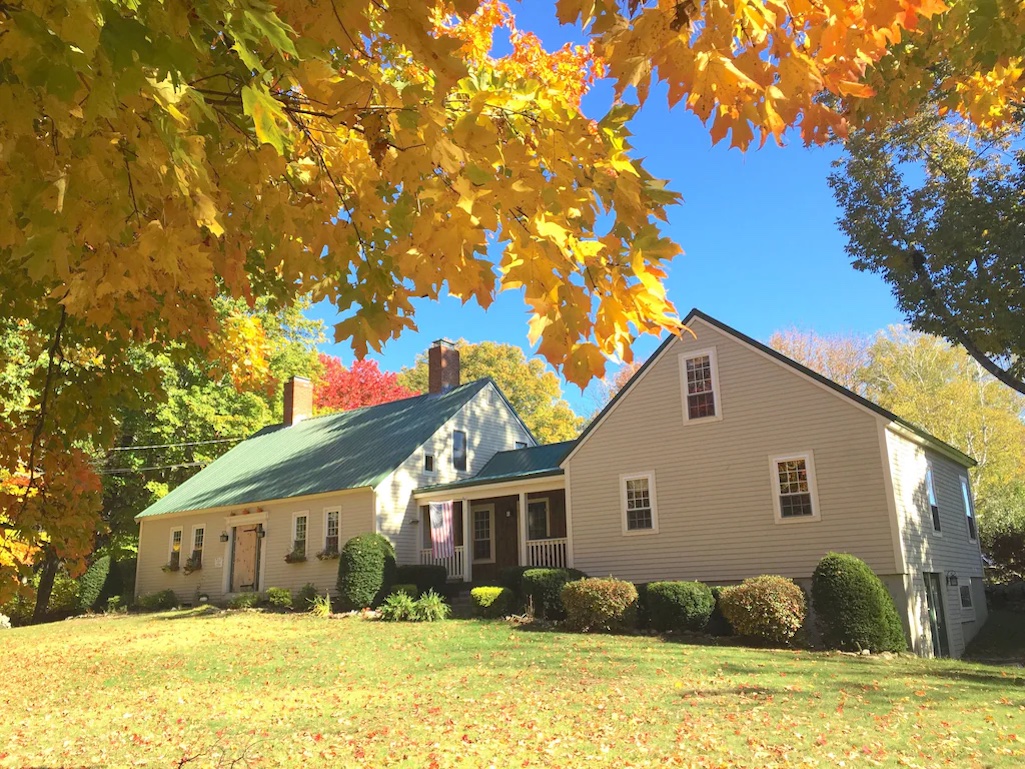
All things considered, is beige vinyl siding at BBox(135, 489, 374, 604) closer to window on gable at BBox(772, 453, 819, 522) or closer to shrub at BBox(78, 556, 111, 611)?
shrub at BBox(78, 556, 111, 611)

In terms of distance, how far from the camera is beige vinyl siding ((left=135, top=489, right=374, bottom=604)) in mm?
22359

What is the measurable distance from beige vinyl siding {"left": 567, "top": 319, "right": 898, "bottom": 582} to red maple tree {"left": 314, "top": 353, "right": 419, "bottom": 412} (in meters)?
26.3

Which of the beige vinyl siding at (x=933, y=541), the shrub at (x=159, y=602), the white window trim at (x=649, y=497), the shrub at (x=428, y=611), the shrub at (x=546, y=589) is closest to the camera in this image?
the beige vinyl siding at (x=933, y=541)

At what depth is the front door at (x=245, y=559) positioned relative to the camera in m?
24.6

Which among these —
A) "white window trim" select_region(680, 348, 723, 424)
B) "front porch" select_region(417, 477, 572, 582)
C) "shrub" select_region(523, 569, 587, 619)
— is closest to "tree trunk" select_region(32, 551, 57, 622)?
"front porch" select_region(417, 477, 572, 582)

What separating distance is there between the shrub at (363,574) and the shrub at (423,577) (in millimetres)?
269

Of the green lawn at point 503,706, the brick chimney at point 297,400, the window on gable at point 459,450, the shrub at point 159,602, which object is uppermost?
the brick chimney at point 297,400

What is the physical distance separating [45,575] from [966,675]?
28745 mm

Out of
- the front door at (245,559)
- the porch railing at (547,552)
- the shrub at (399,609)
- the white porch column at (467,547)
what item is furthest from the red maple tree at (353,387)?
the shrub at (399,609)

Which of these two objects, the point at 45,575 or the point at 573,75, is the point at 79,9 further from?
the point at 45,575

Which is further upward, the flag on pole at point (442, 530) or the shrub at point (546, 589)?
the flag on pole at point (442, 530)

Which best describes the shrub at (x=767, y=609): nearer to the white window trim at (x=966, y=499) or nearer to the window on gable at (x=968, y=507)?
the white window trim at (x=966, y=499)

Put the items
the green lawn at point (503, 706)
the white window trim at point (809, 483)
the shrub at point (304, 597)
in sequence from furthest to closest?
the shrub at point (304, 597) < the white window trim at point (809, 483) < the green lawn at point (503, 706)

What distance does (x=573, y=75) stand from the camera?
13.0 metres
